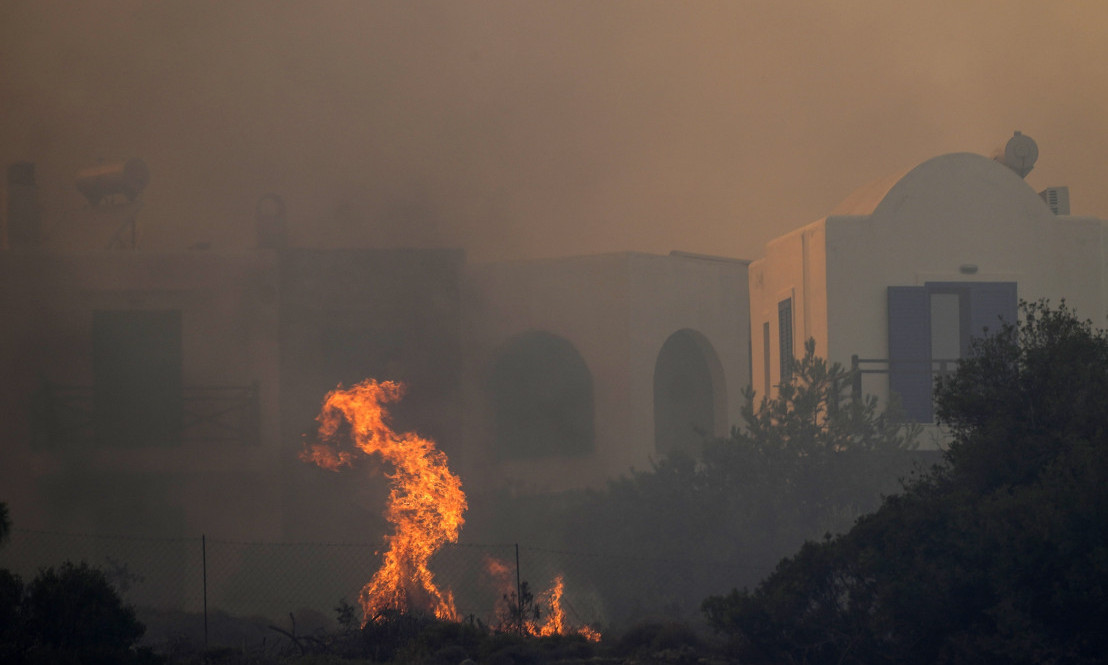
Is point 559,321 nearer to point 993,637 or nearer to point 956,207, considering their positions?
point 956,207

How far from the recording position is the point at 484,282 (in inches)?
1001

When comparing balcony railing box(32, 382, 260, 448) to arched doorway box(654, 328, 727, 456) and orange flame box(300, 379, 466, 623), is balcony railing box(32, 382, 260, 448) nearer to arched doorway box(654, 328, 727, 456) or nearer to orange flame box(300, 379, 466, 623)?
orange flame box(300, 379, 466, 623)

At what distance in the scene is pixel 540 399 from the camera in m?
26.0

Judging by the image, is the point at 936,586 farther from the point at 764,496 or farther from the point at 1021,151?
the point at 1021,151

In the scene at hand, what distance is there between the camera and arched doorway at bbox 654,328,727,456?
26.0 metres

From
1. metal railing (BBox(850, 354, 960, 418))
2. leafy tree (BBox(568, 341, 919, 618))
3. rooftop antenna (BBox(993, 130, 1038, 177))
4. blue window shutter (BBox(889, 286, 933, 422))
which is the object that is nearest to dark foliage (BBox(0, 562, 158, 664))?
leafy tree (BBox(568, 341, 919, 618))

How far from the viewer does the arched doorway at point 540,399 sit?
2570 cm

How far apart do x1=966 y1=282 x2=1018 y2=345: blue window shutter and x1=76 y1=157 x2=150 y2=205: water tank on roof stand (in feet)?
57.1

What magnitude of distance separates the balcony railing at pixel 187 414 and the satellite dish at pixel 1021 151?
14.6 m

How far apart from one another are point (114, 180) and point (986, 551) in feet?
72.0

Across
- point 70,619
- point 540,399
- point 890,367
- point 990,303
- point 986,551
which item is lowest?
point 70,619

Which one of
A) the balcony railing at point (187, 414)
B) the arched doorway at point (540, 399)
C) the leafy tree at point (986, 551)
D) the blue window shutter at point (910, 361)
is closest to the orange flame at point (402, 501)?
the balcony railing at point (187, 414)

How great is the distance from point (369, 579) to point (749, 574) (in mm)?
7419

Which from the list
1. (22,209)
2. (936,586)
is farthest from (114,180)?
(936,586)
